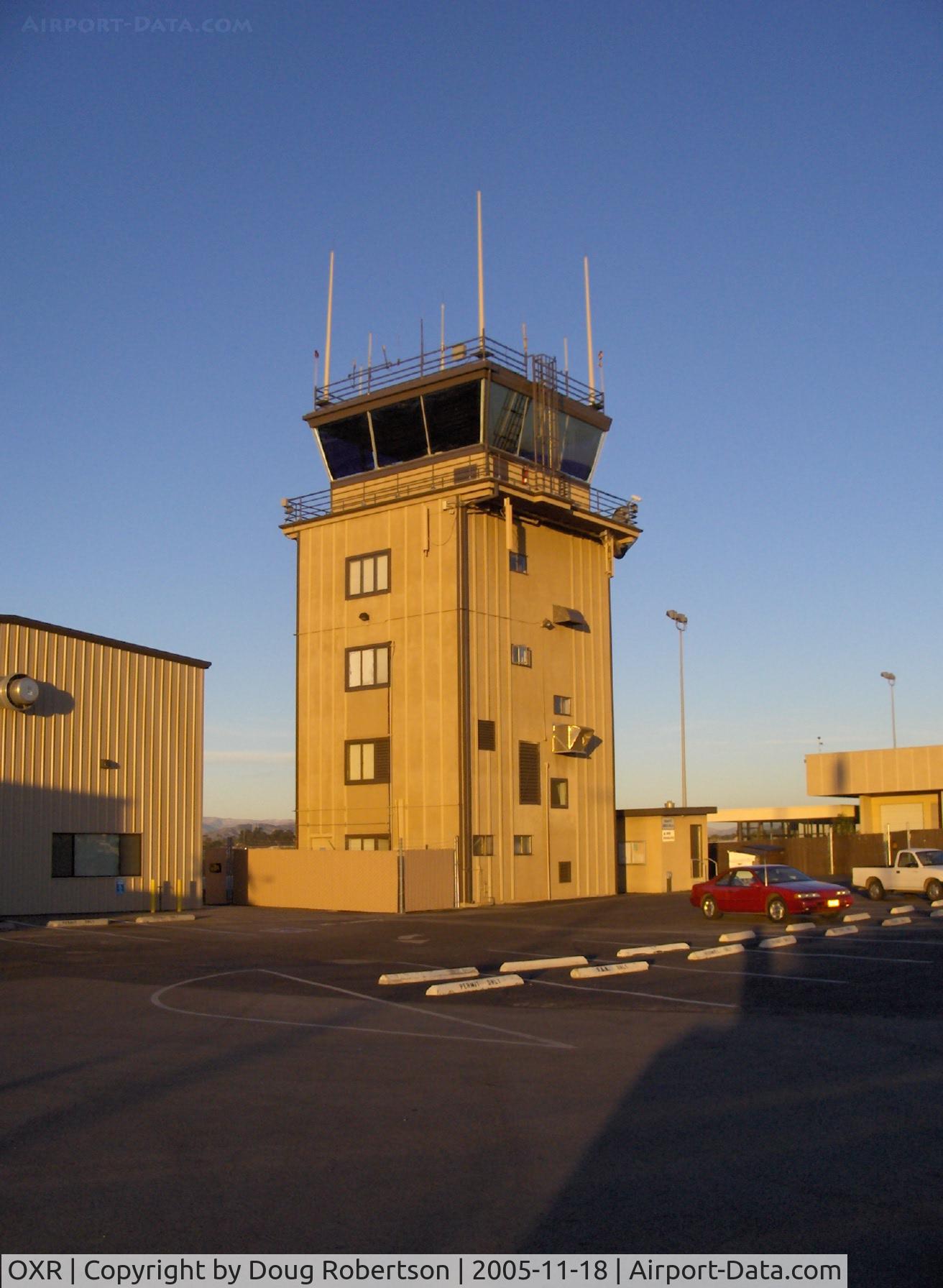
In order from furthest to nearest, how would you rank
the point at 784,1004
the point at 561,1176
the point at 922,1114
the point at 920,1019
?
1. the point at 784,1004
2. the point at 920,1019
3. the point at 922,1114
4. the point at 561,1176

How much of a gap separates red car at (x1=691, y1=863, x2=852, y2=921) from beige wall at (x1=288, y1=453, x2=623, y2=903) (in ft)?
37.2

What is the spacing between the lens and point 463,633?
4122 cm

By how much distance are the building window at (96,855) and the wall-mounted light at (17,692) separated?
375 cm

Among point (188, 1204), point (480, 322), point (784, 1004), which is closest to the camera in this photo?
point (188, 1204)

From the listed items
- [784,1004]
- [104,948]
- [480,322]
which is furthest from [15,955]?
[480,322]

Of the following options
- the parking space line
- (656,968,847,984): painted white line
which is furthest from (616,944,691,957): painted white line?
the parking space line

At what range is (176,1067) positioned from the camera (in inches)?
442

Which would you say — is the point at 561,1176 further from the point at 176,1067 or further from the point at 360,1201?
the point at 176,1067

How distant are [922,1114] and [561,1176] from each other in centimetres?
339

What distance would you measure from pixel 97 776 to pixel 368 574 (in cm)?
1398

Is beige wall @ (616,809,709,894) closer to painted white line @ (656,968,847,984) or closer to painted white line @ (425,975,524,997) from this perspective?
painted white line @ (656,968,847,984)

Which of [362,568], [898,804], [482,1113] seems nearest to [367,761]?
[362,568]

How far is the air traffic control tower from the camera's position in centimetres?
4153

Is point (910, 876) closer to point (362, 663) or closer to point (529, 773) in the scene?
point (529, 773)
